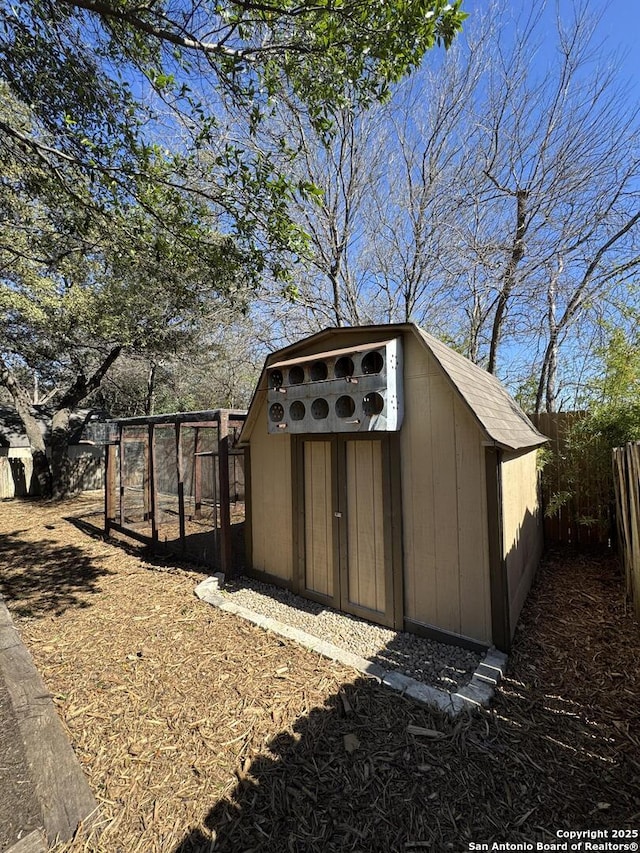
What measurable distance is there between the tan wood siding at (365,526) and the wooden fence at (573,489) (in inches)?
126

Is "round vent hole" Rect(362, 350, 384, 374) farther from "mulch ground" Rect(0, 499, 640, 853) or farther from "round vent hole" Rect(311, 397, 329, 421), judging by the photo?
"mulch ground" Rect(0, 499, 640, 853)

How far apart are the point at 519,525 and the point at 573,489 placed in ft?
8.86

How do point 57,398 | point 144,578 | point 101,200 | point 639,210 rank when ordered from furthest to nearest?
point 57,398
point 639,210
point 144,578
point 101,200

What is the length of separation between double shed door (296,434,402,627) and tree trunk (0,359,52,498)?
10761mm

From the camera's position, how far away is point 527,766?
209 cm

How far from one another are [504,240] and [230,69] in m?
6.30

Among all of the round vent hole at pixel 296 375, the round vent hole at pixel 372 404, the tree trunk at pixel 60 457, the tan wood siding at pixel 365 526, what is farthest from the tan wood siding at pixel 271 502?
the tree trunk at pixel 60 457

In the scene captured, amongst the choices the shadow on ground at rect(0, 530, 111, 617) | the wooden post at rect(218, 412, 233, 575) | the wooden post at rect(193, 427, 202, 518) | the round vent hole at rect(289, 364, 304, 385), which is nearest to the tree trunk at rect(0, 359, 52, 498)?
the shadow on ground at rect(0, 530, 111, 617)

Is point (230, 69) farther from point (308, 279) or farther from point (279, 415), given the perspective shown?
point (308, 279)

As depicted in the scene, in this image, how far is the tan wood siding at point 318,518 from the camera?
4.11 m

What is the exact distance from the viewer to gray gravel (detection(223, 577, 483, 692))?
293cm

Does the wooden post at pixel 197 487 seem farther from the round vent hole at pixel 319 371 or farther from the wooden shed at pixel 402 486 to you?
the round vent hole at pixel 319 371

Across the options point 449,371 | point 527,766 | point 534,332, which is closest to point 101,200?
point 449,371

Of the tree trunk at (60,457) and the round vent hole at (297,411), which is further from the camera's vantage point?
the tree trunk at (60,457)
